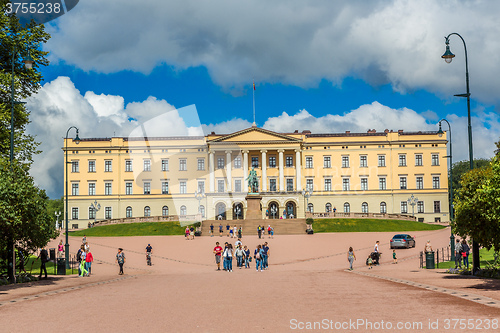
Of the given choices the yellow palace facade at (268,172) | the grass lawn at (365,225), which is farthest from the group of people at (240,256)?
the yellow palace facade at (268,172)

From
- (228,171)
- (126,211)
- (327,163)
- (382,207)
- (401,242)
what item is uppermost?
(327,163)

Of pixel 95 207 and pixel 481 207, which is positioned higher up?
pixel 95 207

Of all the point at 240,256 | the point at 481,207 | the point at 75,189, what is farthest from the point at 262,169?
the point at 481,207

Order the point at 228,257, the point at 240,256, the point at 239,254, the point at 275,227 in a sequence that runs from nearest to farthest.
Result: 1. the point at 228,257
2. the point at 239,254
3. the point at 240,256
4. the point at 275,227

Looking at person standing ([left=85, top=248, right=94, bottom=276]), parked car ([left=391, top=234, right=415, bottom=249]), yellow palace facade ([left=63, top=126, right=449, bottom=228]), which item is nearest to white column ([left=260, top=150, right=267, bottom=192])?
yellow palace facade ([left=63, top=126, right=449, bottom=228])

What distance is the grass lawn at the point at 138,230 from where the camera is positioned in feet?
239

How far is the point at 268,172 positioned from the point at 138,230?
33.3 m

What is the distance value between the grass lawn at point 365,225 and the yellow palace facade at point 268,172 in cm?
1961

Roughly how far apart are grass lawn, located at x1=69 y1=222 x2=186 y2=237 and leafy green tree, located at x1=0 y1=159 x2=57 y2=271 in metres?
45.0

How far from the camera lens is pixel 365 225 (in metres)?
75.1

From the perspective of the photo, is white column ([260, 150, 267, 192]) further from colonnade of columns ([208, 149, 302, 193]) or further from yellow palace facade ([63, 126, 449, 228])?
yellow palace facade ([63, 126, 449, 228])

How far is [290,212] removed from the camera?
96500mm

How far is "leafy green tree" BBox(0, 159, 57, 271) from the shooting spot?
2344cm

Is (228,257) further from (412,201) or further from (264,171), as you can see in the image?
(412,201)
